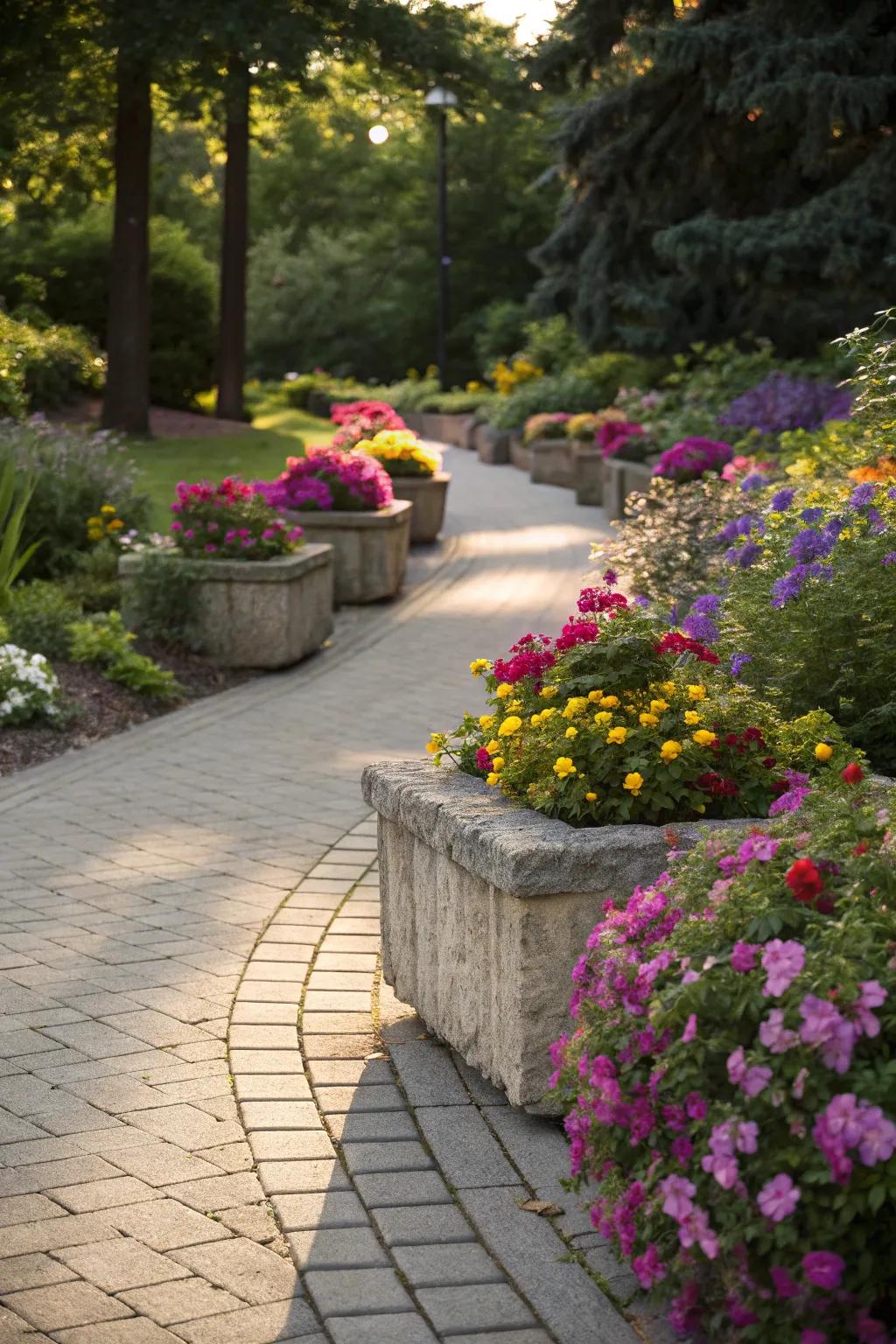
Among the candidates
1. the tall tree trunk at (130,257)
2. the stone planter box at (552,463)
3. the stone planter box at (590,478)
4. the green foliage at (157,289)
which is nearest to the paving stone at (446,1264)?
the stone planter box at (590,478)

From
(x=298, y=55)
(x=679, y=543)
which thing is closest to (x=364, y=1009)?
(x=679, y=543)

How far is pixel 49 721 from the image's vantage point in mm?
8484

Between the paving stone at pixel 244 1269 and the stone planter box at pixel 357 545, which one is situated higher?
the stone planter box at pixel 357 545

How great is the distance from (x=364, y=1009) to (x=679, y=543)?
4.81 metres

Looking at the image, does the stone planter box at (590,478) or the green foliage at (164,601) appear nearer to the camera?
the green foliage at (164,601)

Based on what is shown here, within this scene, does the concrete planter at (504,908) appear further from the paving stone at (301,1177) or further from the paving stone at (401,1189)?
the paving stone at (301,1177)

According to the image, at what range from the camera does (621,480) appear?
17062mm

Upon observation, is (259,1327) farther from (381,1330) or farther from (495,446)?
(495,446)

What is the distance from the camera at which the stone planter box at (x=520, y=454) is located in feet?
77.8

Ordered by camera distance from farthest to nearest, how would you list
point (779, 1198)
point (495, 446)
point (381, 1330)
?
point (495, 446) → point (381, 1330) → point (779, 1198)

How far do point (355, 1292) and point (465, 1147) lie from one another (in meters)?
0.66

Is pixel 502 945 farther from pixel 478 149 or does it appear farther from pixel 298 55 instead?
pixel 478 149

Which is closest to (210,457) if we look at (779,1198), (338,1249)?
(338,1249)

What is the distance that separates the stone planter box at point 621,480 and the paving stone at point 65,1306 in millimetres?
13319
